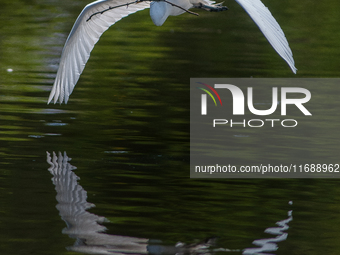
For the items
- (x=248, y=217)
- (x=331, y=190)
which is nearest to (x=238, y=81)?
(x=331, y=190)

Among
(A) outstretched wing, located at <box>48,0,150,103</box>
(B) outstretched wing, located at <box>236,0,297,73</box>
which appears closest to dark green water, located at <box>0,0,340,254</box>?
(A) outstretched wing, located at <box>48,0,150,103</box>

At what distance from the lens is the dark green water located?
4.97 m

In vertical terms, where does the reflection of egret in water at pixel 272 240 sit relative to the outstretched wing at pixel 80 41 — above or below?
below

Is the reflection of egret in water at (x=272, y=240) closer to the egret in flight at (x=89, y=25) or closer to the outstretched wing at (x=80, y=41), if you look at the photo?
the egret in flight at (x=89, y=25)

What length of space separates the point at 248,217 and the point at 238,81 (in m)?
5.29

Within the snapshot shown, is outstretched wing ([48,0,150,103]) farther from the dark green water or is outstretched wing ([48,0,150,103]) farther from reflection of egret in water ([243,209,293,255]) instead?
reflection of egret in water ([243,209,293,255])

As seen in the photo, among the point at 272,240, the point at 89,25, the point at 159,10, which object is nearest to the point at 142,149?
the point at 159,10

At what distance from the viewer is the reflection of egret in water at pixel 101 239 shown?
4.56m

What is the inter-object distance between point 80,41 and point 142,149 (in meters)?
1.54

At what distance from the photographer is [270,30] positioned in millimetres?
5031

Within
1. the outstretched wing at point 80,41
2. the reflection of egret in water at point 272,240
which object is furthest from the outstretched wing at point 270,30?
the outstretched wing at point 80,41

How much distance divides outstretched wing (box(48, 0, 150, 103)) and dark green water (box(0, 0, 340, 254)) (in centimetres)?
51

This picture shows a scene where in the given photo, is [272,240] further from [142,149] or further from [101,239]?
[142,149]

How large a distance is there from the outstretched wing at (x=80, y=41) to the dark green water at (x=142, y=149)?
1.67ft
